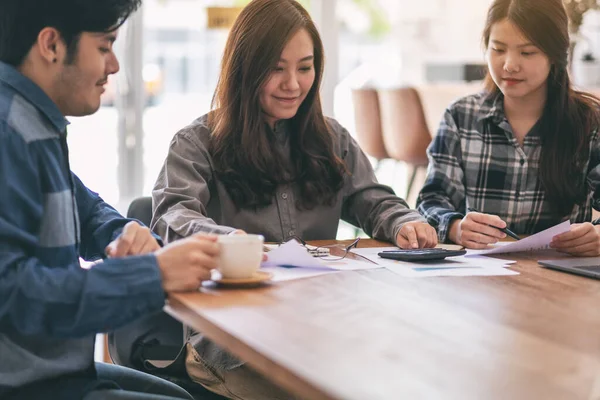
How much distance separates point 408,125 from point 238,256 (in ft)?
11.5

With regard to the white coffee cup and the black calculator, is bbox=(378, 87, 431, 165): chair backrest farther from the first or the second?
the white coffee cup

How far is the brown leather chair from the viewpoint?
15.5ft

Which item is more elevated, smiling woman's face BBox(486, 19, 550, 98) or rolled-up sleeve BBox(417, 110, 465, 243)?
smiling woman's face BBox(486, 19, 550, 98)

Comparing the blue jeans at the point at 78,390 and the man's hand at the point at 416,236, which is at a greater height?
the man's hand at the point at 416,236

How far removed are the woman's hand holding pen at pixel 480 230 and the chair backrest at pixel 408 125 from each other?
2824 mm

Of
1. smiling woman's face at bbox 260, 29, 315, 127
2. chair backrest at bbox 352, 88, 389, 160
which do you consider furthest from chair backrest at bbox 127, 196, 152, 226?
chair backrest at bbox 352, 88, 389, 160

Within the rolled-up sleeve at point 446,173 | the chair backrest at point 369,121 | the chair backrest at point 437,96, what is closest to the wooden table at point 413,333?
the rolled-up sleeve at point 446,173

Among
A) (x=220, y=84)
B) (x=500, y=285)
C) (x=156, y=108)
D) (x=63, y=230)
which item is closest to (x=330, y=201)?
(x=220, y=84)

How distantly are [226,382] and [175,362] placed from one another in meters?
0.17

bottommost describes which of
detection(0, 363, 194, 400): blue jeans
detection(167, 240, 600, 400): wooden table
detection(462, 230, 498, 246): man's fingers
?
detection(0, 363, 194, 400): blue jeans

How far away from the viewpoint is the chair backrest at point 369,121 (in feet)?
16.8

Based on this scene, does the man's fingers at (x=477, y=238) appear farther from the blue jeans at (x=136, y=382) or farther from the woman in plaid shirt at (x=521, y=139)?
the blue jeans at (x=136, y=382)

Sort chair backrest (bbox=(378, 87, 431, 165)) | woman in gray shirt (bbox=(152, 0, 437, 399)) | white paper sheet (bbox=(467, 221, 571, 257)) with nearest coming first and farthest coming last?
1. white paper sheet (bbox=(467, 221, 571, 257))
2. woman in gray shirt (bbox=(152, 0, 437, 399))
3. chair backrest (bbox=(378, 87, 431, 165))

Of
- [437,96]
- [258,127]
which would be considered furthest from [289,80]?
[437,96]
